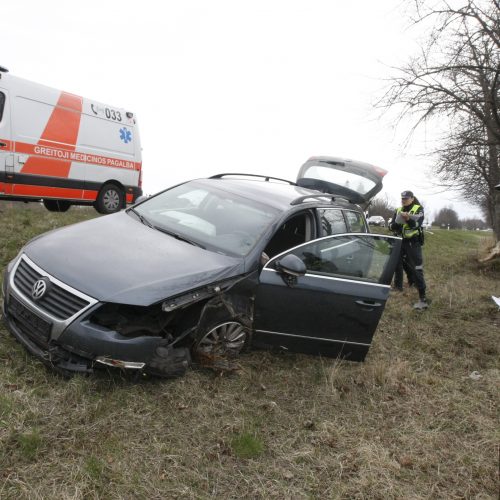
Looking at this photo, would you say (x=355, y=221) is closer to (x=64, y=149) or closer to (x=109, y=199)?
(x=64, y=149)

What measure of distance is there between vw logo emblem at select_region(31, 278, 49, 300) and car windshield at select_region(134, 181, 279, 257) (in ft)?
3.93

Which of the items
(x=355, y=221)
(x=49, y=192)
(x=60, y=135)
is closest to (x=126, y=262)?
(x=355, y=221)

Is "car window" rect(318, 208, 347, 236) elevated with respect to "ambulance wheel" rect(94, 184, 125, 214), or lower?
elevated

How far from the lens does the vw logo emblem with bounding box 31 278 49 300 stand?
10.1 ft

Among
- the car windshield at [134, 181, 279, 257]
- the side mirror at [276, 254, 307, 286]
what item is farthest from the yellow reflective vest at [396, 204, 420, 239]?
the side mirror at [276, 254, 307, 286]

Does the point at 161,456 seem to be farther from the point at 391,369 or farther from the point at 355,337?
the point at 391,369

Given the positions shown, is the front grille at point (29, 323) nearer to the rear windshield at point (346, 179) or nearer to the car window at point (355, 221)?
the car window at point (355, 221)

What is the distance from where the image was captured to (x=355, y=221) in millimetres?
5273

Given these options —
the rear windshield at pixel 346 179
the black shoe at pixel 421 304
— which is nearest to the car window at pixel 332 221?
the rear windshield at pixel 346 179

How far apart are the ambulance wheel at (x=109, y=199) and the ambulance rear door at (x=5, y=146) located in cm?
198

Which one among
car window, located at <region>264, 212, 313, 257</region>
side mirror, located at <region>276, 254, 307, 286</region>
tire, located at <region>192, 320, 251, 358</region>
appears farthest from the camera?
car window, located at <region>264, 212, 313, 257</region>

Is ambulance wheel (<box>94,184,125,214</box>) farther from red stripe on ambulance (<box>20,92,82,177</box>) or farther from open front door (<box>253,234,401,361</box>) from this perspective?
open front door (<box>253,234,401,361</box>)

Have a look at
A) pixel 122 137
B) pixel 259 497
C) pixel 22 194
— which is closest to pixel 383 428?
pixel 259 497

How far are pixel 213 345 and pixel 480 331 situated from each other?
4.20 m
